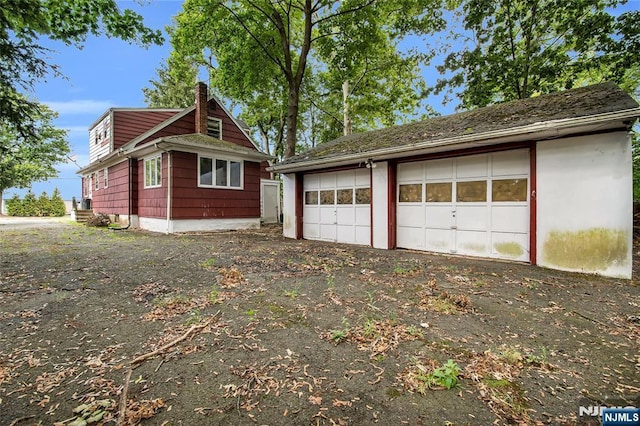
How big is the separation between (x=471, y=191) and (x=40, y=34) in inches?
363

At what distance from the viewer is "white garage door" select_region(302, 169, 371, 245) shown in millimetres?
9172

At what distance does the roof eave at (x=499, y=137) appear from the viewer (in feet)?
16.3

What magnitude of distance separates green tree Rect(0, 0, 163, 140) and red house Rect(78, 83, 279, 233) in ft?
14.9

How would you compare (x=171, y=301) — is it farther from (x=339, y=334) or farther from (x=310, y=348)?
(x=339, y=334)

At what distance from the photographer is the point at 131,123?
15773 mm

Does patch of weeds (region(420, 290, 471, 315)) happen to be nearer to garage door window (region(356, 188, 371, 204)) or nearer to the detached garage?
the detached garage

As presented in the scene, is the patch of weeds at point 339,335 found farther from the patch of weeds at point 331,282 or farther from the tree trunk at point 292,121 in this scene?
the tree trunk at point 292,121

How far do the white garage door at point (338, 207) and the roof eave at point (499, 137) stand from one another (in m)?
0.72

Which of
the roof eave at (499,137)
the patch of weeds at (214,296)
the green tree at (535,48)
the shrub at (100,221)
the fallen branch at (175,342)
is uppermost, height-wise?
the green tree at (535,48)

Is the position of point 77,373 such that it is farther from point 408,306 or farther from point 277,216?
point 277,216

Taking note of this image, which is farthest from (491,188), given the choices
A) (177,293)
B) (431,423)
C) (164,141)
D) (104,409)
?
(164,141)

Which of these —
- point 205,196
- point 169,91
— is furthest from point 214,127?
point 169,91

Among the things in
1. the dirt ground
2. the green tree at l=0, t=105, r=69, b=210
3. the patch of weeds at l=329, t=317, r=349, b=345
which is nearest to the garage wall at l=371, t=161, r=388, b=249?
the dirt ground

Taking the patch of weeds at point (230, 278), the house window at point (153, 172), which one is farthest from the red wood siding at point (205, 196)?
the patch of weeds at point (230, 278)
